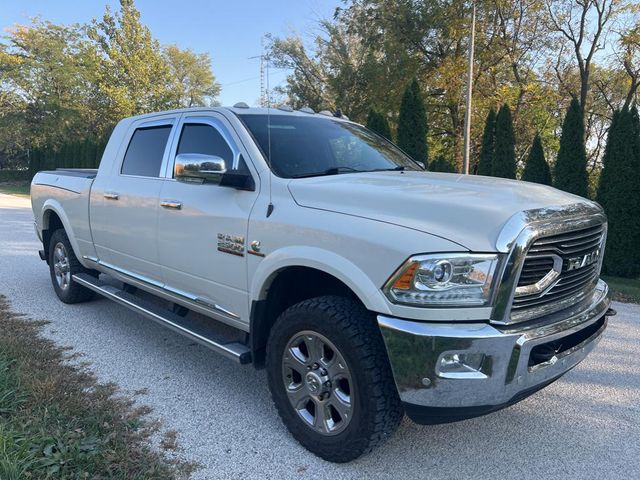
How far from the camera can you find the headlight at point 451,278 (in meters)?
2.37

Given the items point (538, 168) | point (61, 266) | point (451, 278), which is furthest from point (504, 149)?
point (451, 278)

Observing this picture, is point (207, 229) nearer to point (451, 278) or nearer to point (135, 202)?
point (135, 202)

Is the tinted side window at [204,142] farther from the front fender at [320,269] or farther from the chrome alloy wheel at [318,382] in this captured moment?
the chrome alloy wheel at [318,382]

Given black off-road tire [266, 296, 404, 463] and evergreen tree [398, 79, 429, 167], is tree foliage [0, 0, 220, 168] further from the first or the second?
black off-road tire [266, 296, 404, 463]

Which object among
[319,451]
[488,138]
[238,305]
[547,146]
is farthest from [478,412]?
[547,146]

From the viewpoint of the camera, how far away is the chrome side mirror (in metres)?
3.29

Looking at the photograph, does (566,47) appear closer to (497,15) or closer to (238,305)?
(497,15)

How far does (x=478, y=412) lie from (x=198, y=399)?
6.66ft

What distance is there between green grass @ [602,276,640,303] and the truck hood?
16.4ft

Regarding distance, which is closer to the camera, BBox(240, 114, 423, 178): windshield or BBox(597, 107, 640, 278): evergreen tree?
BBox(240, 114, 423, 178): windshield

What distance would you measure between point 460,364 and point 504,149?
11700 millimetres

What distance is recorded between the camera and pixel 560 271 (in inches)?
105

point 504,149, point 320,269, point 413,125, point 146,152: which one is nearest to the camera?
point 320,269

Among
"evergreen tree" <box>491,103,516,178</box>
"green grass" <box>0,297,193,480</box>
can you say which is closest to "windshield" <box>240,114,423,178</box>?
"green grass" <box>0,297,193,480</box>
